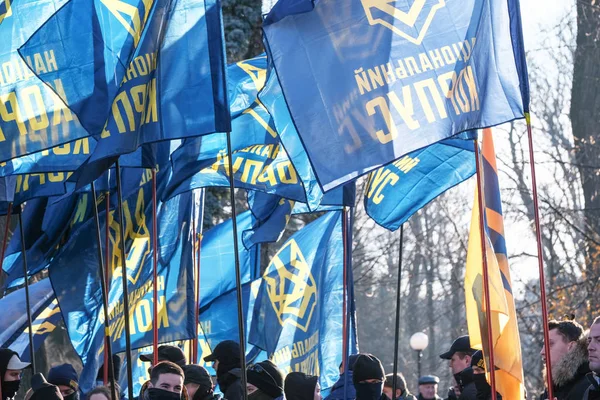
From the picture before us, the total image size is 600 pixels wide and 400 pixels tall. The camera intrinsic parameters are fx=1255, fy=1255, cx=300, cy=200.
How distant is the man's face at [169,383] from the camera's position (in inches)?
300

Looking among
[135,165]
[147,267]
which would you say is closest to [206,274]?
[147,267]

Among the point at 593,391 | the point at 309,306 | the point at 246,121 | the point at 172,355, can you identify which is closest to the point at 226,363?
the point at 172,355

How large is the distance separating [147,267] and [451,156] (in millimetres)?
3177

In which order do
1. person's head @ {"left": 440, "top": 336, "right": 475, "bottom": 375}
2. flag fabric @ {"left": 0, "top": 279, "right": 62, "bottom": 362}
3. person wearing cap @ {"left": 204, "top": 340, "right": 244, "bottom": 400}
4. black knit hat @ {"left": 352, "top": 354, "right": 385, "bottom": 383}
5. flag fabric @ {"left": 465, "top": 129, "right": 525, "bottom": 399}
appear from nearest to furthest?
flag fabric @ {"left": 465, "top": 129, "right": 525, "bottom": 399}
black knit hat @ {"left": 352, "top": 354, "right": 385, "bottom": 383}
person wearing cap @ {"left": 204, "top": 340, "right": 244, "bottom": 400}
person's head @ {"left": 440, "top": 336, "right": 475, "bottom": 375}
flag fabric @ {"left": 0, "top": 279, "right": 62, "bottom": 362}

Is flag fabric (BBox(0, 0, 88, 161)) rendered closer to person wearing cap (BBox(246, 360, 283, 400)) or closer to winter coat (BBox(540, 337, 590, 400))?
person wearing cap (BBox(246, 360, 283, 400))

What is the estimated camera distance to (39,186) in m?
10.8

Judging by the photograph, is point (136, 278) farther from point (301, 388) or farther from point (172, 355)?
point (301, 388)

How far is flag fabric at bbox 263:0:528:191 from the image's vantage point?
6965 mm

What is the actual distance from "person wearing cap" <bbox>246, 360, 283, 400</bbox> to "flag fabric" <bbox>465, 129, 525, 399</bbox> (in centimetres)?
138

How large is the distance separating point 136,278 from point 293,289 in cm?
158

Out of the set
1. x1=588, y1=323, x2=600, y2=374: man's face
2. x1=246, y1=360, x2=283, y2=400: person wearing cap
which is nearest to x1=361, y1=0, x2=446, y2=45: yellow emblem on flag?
x1=588, y1=323, x2=600, y2=374: man's face

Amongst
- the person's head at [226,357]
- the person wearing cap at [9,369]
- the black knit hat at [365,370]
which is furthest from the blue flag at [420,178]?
the person wearing cap at [9,369]

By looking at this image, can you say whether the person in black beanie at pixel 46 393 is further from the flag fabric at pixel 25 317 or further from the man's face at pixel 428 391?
the man's face at pixel 428 391

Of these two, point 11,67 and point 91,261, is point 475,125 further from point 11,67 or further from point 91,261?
point 91,261
